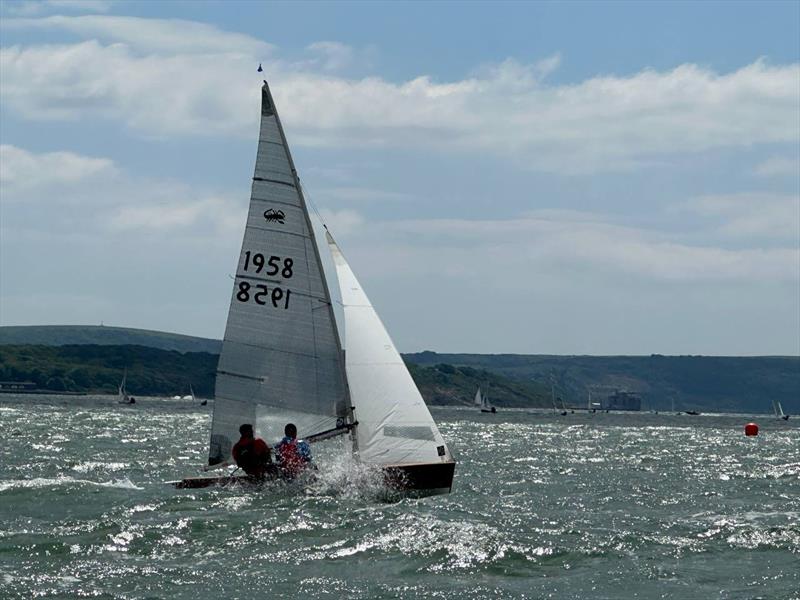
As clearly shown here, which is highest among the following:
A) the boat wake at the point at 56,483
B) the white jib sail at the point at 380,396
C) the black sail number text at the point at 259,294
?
the black sail number text at the point at 259,294

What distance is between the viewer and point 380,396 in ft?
97.7

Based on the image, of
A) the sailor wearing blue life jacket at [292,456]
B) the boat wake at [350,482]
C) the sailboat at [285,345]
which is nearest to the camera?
the boat wake at [350,482]

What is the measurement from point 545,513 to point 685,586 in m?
8.98

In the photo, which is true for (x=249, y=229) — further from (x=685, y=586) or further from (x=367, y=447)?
(x=685, y=586)

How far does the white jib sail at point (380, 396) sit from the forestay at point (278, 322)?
39cm

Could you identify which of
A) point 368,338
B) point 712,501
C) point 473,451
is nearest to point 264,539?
point 368,338

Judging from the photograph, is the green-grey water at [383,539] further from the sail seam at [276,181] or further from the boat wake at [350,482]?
the sail seam at [276,181]

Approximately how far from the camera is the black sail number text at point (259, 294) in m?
29.8

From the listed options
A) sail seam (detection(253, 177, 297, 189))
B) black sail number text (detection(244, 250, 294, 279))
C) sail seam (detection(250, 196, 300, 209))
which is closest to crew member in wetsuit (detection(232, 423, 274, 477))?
black sail number text (detection(244, 250, 294, 279))

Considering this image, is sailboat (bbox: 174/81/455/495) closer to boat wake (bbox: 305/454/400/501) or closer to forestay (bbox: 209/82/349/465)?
forestay (bbox: 209/82/349/465)

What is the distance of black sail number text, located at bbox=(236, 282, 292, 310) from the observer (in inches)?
1174

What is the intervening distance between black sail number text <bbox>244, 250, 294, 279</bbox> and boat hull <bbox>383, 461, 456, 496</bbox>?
190 inches

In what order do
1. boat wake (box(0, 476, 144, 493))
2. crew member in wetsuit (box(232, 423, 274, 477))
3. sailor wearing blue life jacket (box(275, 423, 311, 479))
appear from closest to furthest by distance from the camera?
sailor wearing blue life jacket (box(275, 423, 311, 479))
crew member in wetsuit (box(232, 423, 274, 477))
boat wake (box(0, 476, 144, 493))

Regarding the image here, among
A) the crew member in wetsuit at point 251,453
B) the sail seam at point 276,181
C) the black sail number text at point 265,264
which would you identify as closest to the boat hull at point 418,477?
the crew member in wetsuit at point 251,453
